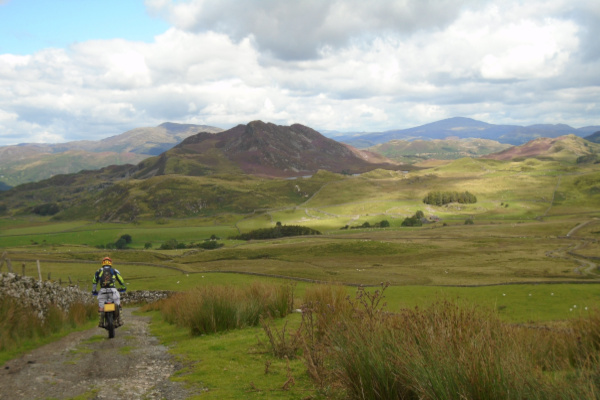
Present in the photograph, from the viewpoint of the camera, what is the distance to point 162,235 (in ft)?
400

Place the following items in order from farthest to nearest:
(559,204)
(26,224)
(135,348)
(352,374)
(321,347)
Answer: (26,224), (559,204), (135,348), (321,347), (352,374)

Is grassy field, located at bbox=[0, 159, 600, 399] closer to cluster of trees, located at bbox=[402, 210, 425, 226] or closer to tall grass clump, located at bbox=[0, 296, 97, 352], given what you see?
tall grass clump, located at bbox=[0, 296, 97, 352]

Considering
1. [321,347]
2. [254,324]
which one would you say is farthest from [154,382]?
[254,324]

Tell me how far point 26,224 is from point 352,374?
188 meters

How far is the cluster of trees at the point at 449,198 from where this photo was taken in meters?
147

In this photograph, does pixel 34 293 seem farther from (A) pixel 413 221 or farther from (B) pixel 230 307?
(A) pixel 413 221

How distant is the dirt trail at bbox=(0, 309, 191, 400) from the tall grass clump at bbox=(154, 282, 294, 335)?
1.58 meters

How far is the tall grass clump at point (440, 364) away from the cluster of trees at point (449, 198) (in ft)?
481

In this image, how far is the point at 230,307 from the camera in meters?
14.4

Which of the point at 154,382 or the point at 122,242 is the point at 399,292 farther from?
the point at 122,242

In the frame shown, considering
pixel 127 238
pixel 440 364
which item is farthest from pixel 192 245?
pixel 440 364

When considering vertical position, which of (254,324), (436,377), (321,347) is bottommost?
(254,324)

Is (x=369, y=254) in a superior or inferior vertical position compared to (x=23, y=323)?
inferior

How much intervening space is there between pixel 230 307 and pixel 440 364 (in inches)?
406
